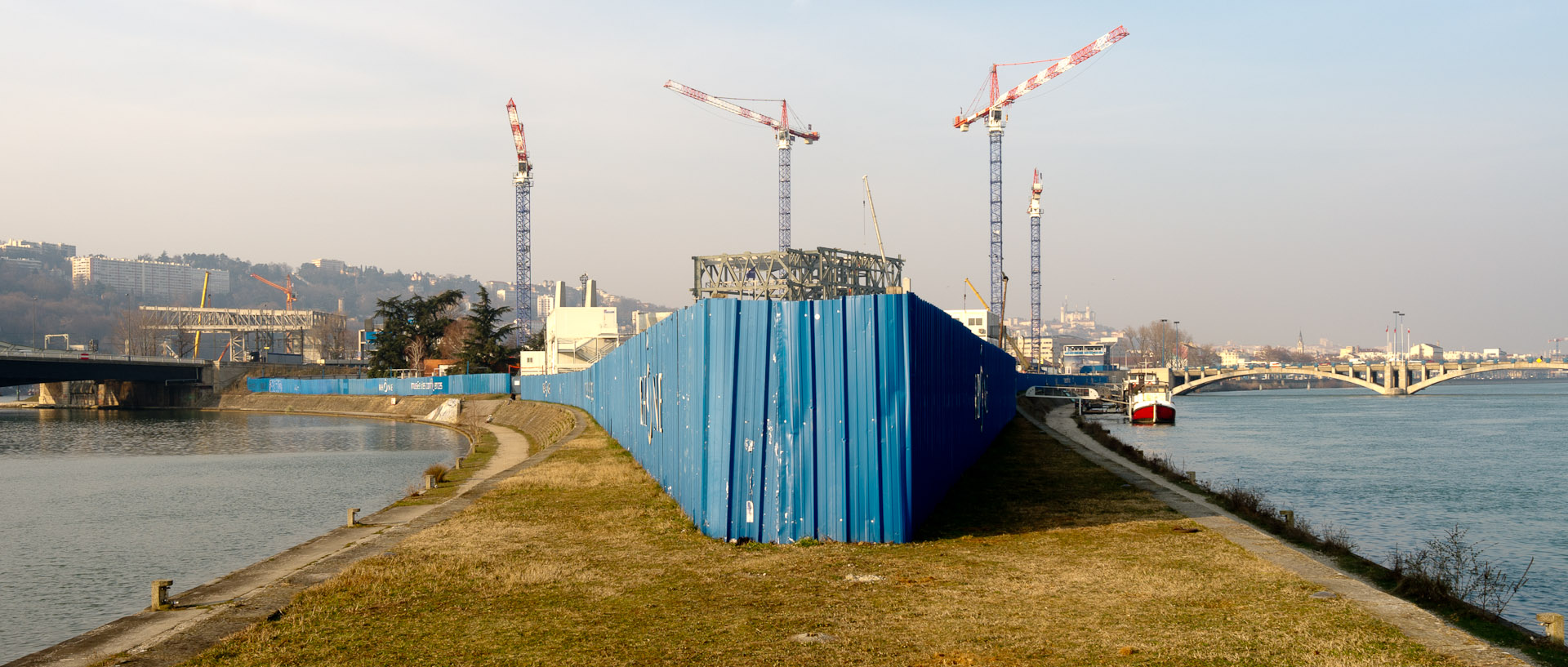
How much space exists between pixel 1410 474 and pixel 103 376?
10303 cm

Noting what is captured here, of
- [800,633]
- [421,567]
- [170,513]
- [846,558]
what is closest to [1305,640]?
[800,633]

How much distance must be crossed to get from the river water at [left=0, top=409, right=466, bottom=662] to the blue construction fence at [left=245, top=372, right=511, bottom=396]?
21566mm

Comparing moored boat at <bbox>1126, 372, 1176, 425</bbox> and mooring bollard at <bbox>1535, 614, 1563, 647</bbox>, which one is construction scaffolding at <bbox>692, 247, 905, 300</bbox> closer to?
moored boat at <bbox>1126, 372, 1176, 425</bbox>

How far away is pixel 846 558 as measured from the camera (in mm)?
13234

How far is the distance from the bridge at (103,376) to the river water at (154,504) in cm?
2364

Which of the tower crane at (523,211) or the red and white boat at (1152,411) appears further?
the tower crane at (523,211)

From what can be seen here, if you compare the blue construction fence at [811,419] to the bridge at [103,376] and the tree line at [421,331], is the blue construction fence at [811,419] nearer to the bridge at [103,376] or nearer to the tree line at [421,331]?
the bridge at [103,376]

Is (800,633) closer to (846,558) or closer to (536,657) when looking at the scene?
(536,657)

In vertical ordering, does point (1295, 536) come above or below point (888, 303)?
below

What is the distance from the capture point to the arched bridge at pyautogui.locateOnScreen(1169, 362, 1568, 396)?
13946 cm

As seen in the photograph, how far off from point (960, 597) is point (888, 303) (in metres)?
4.50

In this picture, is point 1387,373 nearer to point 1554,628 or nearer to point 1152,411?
point 1152,411

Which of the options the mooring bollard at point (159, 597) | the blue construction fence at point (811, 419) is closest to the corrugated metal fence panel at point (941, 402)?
→ the blue construction fence at point (811, 419)

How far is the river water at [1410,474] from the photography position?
24.0 metres
